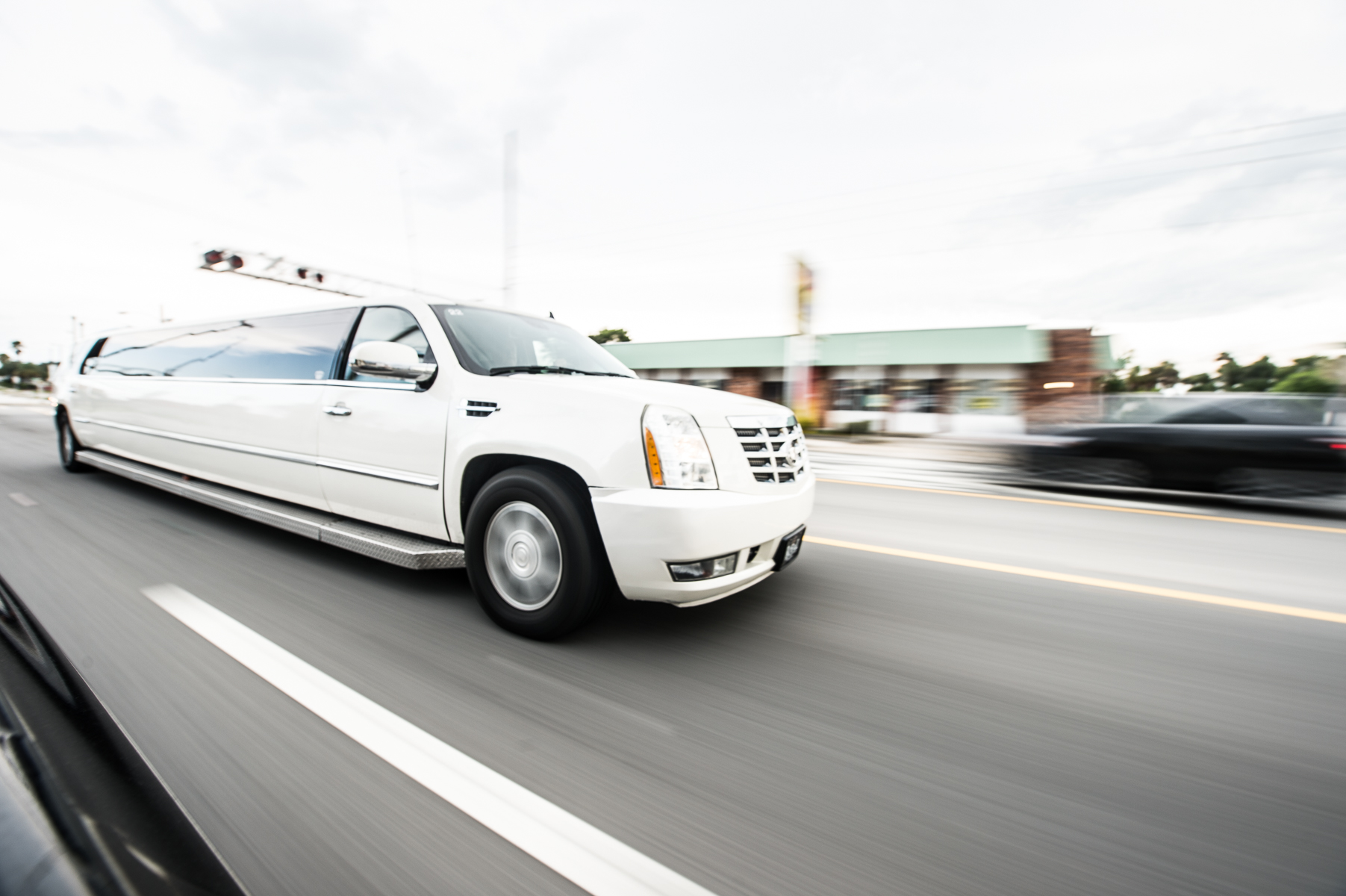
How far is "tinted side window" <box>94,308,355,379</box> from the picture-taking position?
12.8 ft

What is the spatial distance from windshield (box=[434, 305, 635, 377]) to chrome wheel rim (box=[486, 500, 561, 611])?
2.50 ft

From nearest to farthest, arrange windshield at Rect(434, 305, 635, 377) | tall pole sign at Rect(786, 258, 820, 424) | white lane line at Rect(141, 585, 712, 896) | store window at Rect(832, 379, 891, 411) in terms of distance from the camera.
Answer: white lane line at Rect(141, 585, 712, 896) < windshield at Rect(434, 305, 635, 377) < tall pole sign at Rect(786, 258, 820, 424) < store window at Rect(832, 379, 891, 411)

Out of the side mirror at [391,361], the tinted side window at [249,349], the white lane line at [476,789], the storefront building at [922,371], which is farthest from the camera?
the storefront building at [922,371]

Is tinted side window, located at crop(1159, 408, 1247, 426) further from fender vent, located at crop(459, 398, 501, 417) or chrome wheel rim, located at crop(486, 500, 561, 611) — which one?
fender vent, located at crop(459, 398, 501, 417)

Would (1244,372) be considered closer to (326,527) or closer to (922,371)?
(922,371)

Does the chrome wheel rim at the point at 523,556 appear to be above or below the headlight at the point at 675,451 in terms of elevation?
below

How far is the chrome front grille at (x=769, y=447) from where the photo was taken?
2.89m

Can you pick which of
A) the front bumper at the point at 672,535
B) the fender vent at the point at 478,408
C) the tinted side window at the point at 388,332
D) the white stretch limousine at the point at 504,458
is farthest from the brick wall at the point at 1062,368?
the fender vent at the point at 478,408

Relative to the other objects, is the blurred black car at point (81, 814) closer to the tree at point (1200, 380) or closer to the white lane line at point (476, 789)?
the white lane line at point (476, 789)

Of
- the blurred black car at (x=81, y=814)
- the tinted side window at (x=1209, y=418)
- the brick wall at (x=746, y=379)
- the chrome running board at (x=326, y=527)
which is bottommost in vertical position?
the chrome running board at (x=326, y=527)

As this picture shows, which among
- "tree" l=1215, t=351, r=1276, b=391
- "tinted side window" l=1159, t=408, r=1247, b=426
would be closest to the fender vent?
"tinted side window" l=1159, t=408, r=1247, b=426

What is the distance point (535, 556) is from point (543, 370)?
1.05 m

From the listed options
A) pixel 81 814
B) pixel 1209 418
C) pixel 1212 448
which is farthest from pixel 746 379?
pixel 81 814

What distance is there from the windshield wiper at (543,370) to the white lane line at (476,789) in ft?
5.02
